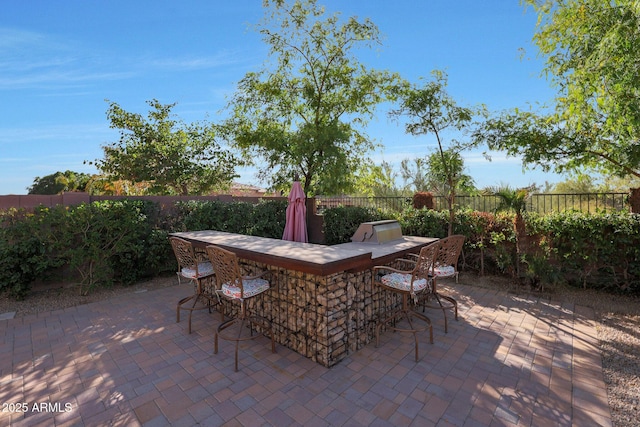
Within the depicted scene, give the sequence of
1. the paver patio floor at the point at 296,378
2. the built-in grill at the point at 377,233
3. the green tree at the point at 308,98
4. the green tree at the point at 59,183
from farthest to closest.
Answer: the green tree at the point at 59,183 → the green tree at the point at 308,98 → the built-in grill at the point at 377,233 → the paver patio floor at the point at 296,378

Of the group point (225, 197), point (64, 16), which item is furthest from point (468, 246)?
point (64, 16)

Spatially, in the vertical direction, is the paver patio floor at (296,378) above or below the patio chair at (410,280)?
below

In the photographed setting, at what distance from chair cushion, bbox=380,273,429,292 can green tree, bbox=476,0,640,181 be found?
256 centimetres

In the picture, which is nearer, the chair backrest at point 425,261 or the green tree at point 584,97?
the chair backrest at point 425,261

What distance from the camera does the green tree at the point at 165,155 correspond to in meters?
11.4

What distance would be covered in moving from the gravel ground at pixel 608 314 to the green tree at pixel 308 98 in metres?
3.87

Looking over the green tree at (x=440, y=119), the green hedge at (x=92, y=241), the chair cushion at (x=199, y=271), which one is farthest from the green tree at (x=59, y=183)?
the green tree at (x=440, y=119)

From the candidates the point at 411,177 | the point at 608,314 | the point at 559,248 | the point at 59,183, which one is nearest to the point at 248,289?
the point at 608,314

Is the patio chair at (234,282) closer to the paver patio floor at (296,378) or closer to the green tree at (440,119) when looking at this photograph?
the paver patio floor at (296,378)

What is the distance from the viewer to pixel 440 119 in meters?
6.37

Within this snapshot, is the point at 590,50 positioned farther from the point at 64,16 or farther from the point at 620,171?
the point at 64,16

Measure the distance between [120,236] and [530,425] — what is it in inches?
237

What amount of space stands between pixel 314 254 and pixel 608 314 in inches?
162

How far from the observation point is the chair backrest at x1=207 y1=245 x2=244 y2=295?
8.77 ft
